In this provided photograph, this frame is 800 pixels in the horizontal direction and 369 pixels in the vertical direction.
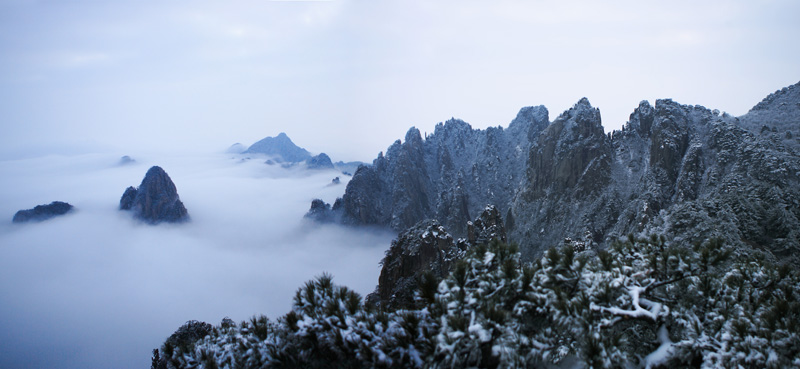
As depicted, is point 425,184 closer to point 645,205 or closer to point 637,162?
point 637,162

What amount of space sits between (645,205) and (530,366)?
6031 cm

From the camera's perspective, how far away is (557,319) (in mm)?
10094

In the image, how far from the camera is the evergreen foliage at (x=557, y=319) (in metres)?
9.04

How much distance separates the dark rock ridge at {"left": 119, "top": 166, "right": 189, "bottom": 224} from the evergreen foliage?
193 meters

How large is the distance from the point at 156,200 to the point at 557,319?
20993 centimetres

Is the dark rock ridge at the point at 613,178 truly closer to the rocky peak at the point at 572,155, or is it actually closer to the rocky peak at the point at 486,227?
the rocky peak at the point at 572,155

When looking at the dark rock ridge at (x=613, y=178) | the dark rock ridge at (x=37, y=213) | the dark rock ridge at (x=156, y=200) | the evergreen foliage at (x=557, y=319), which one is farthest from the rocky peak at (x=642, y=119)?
the dark rock ridge at (x=37, y=213)

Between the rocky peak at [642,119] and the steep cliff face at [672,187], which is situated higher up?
the rocky peak at [642,119]

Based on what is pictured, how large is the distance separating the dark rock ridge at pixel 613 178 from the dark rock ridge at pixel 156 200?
301 ft

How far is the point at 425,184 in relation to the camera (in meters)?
170

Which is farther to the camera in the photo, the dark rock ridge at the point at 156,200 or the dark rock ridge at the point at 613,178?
the dark rock ridge at the point at 156,200

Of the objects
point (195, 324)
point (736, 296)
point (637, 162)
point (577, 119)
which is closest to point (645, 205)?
point (637, 162)

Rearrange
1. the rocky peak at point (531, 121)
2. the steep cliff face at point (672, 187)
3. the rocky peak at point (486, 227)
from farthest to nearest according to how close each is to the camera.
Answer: the rocky peak at point (531, 121)
the rocky peak at point (486, 227)
the steep cliff face at point (672, 187)

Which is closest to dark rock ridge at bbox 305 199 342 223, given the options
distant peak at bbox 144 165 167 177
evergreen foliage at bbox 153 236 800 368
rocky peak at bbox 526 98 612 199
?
distant peak at bbox 144 165 167 177
